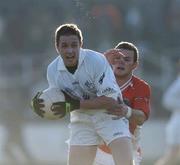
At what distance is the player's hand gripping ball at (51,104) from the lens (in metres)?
7.56

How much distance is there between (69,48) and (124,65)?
82 cm

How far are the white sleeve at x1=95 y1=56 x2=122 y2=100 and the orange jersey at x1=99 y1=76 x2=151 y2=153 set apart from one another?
462 millimetres

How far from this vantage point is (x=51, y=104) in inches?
298

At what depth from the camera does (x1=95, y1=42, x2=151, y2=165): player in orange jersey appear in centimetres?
808

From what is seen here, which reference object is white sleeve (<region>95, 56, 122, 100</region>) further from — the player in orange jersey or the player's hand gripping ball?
the player in orange jersey

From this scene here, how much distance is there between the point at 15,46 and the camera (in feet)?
56.6

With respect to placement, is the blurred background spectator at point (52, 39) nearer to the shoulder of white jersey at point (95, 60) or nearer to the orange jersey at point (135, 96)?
the orange jersey at point (135, 96)

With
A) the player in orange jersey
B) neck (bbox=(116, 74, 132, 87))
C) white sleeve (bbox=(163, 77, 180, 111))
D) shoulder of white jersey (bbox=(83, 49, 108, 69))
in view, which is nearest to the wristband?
the player in orange jersey

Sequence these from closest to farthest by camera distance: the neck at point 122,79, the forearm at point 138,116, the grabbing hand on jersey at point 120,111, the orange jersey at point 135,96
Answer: the grabbing hand on jersey at point 120,111
the forearm at point 138,116
the orange jersey at point 135,96
the neck at point 122,79

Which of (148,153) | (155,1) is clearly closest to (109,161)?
(148,153)

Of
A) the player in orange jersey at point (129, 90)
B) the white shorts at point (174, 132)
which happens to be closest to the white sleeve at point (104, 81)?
the player in orange jersey at point (129, 90)

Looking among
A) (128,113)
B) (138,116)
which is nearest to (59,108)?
(128,113)

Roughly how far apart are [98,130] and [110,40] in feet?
28.9

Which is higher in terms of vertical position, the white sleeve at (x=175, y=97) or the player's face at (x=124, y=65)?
the player's face at (x=124, y=65)
